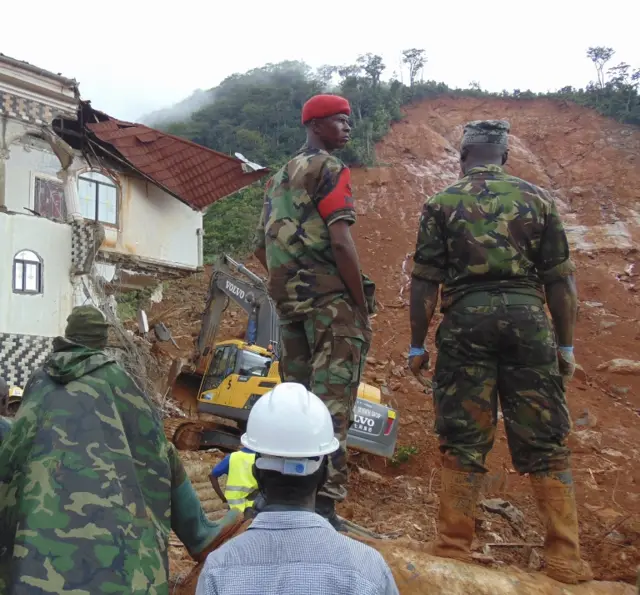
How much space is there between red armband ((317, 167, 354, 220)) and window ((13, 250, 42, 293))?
10.8 metres

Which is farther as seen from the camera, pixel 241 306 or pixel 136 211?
pixel 136 211

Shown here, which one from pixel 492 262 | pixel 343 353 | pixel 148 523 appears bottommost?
pixel 148 523

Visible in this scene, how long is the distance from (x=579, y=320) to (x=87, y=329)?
19.4 meters

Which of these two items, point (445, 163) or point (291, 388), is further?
point (445, 163)

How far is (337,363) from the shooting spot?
3.16 metres

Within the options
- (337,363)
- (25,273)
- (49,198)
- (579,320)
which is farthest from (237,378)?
(579,320)

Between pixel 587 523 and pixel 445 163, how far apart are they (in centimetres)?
2652

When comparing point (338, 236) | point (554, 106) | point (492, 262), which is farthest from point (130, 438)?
point (554, 106)

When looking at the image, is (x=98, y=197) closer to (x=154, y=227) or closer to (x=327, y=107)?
(x=154, y=227)

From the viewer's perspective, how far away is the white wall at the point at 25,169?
13.7 metres

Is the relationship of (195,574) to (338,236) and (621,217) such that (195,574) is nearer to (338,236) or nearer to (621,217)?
(338,236)

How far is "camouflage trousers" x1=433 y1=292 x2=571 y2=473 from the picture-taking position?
9.95ft

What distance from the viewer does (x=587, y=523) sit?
18.3 ft

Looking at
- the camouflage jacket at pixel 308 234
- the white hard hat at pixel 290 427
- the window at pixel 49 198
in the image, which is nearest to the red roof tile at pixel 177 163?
the window at pixel 49 198
